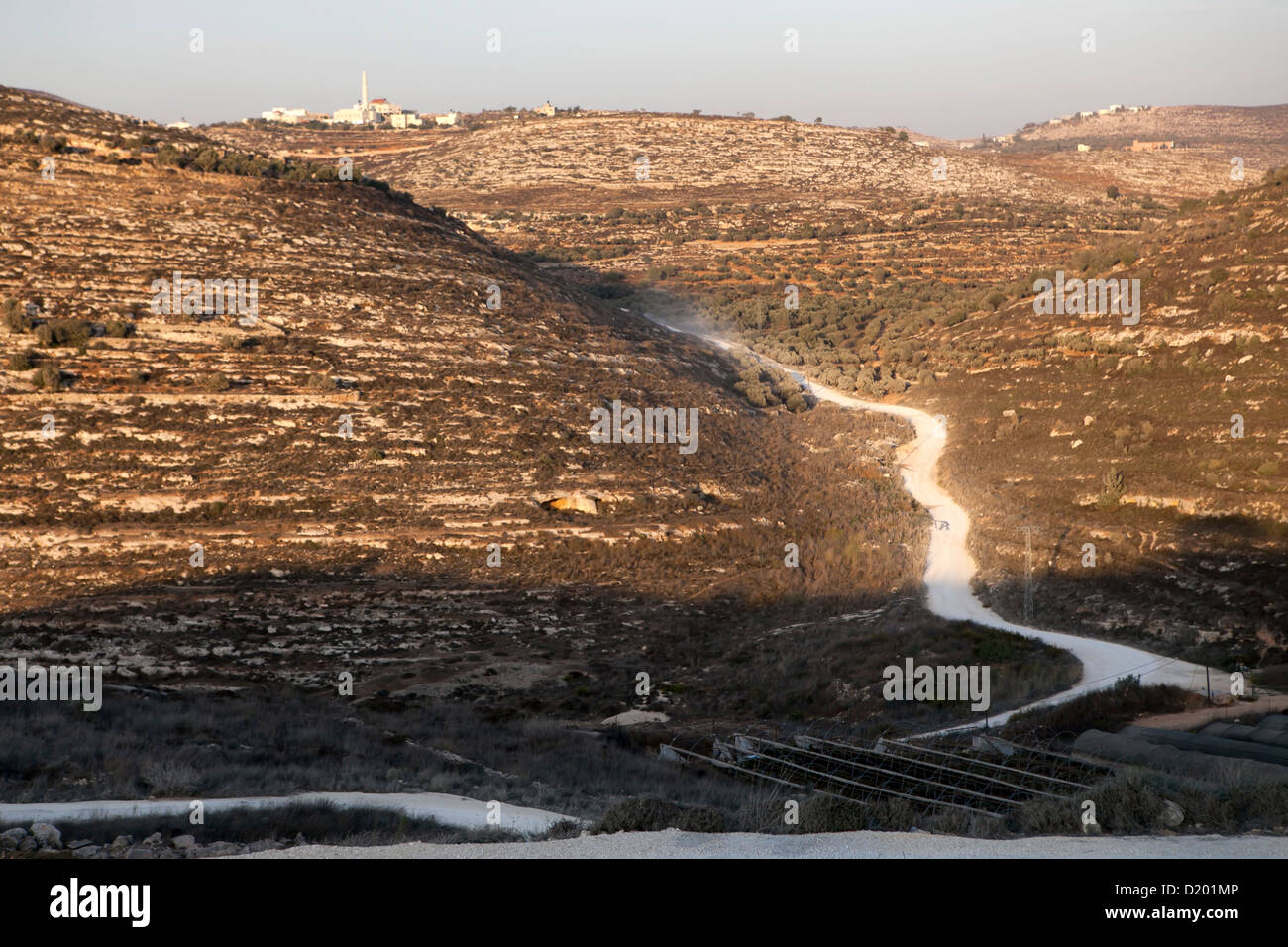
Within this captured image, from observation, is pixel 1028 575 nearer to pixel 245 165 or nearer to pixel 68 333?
pixel 68 333

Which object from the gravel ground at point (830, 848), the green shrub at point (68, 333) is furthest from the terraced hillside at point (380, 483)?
the gravel ground at point (830, 848)

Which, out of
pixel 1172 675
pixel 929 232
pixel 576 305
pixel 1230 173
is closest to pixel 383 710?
pixel 1172 675

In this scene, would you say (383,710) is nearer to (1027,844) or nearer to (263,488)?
(263,488)

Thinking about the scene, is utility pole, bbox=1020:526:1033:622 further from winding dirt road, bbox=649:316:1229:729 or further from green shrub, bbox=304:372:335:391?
green shrub, bbox=304:372:335:391

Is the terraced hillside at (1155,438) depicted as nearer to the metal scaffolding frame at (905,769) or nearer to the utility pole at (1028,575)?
the utility pole at (1028,575)

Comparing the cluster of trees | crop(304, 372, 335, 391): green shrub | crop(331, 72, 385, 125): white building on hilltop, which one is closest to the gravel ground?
crop(304, 372, 335, 391): green shrub
